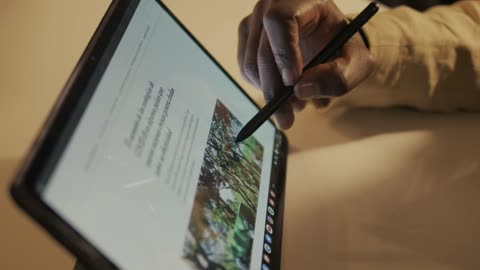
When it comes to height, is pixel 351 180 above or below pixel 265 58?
below

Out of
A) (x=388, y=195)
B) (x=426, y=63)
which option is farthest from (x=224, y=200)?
(x=426, y=63)

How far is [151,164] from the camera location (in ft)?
1.05

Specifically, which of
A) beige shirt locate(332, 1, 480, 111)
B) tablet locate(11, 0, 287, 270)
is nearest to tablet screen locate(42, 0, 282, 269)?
tablet locate(11, 0, 287, 270)

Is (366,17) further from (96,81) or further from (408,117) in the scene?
(96,81)

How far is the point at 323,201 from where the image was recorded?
45cm

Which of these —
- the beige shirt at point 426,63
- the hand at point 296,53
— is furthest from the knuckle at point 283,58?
the beige shirt at point 426,63

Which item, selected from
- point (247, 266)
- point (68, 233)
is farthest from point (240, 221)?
point (68, 233)

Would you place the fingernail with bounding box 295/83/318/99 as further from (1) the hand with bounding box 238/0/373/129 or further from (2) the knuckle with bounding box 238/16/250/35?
(2) the knuckle with bounding box 238/16/250/35

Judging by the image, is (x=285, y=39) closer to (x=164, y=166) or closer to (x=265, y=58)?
(x=265, y=58)

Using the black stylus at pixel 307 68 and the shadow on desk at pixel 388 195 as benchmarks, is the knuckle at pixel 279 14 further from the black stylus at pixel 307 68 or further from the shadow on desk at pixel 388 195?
the shadow on desk at pixel 388 195

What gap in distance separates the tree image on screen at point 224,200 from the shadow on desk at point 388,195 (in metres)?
0.06

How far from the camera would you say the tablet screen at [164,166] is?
0.89 feet

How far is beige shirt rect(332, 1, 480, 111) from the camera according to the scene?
Answer: 0.49 metres

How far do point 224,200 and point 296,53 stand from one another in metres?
0.14
